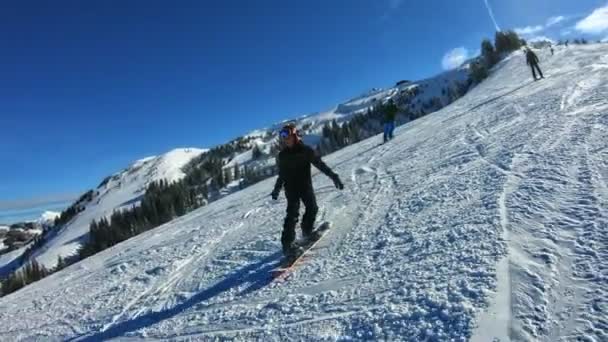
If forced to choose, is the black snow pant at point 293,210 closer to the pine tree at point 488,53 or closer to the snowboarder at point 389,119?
the snowboarder at point 389,119

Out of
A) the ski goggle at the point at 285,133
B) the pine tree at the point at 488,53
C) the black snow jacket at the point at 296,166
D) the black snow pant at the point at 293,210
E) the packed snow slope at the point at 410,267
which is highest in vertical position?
the pine tree at the point at 488,53

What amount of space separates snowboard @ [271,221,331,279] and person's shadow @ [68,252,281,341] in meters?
0.18

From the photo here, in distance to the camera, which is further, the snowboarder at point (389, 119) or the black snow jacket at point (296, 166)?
the snowboarder at point (389, 119)

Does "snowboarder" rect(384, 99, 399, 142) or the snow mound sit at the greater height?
the snow mound

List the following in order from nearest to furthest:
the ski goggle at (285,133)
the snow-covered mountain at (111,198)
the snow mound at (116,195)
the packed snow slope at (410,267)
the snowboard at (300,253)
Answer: the packed snow slope at (410,267) < the snowboard at (300,253) < the ski goggle at (285,133) < the snow-covered mountain at (111,198) < the snow mound at (116,195)

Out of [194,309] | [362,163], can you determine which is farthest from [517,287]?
[362,163]

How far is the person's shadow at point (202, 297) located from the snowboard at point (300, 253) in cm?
18

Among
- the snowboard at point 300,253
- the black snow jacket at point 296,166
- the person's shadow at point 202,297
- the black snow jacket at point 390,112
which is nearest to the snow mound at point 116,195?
the black snow jacket at point 390,112

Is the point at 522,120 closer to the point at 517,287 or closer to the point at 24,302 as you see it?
the point at 517,287

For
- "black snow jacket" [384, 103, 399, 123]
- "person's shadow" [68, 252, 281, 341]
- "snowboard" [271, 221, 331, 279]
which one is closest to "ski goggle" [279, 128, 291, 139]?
"snowboard" [271, 221, 331, 279]

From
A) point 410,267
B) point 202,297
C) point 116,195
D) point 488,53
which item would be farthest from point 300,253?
point 116,195

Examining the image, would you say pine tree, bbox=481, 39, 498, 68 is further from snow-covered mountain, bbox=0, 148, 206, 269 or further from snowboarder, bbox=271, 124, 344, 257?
snow-covered mountain, bbox=0, 148, 206, 269

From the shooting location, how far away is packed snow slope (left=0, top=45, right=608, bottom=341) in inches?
175

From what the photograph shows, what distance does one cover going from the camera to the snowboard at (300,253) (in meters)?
7.11
